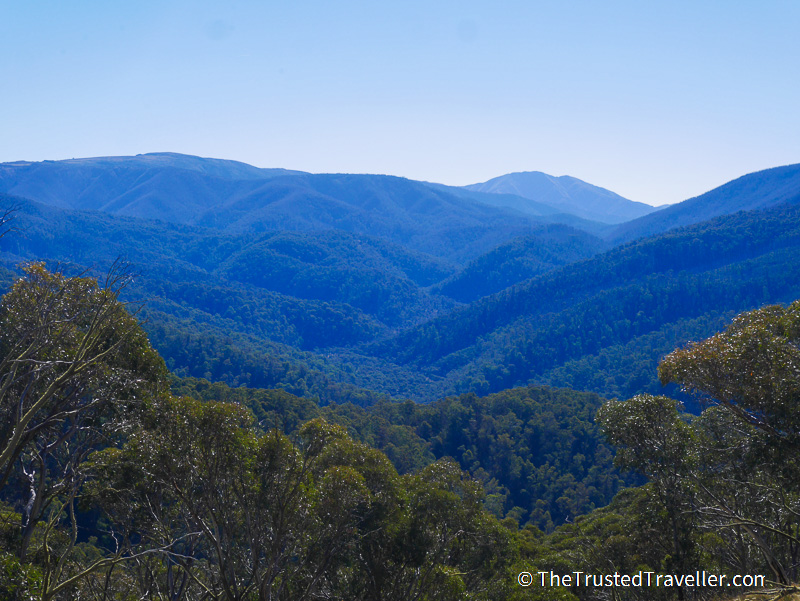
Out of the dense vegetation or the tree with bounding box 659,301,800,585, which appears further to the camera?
the dense vegetation

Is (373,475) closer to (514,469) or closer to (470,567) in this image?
(470,567)

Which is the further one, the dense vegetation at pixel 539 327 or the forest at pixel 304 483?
the dense vegetation at pixel 539 327

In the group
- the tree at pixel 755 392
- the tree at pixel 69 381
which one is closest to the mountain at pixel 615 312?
the tree at pixel 755 392

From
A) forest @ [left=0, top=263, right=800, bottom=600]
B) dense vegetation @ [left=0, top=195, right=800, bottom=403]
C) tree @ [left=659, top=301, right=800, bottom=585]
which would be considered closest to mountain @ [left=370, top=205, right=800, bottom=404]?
dense vegetation @ [left=0, top=195, right=800, bottom=403]

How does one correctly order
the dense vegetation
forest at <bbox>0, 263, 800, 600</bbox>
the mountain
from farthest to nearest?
the mountain
the dense vegetation
forest at <bbox>0, 263, 800, 600</bbox>

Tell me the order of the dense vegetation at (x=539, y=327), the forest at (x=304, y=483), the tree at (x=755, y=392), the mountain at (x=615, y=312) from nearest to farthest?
the forest at (x=304, y=483) < the tree at (x=755, y=392) < the dense vegetation at (x=539, y=327) < the mountain at (x=615, y=312)

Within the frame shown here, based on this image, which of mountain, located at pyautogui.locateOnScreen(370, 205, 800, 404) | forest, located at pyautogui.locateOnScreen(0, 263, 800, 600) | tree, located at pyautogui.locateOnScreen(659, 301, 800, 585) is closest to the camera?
forest, located at pyautogui.locateOnScreen(0, 263, 800, 600)

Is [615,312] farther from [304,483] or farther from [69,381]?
[69,381]

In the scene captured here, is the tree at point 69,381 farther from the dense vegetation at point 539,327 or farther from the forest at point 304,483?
the dense vegetation at point 539,327

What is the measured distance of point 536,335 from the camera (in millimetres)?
154250

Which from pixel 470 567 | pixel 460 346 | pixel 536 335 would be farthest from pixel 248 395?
pixel 460 346

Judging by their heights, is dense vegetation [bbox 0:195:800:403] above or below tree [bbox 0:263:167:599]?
below

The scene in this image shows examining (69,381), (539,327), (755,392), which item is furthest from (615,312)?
(69,381)

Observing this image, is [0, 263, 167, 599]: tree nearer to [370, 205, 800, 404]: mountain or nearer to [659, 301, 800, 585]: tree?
[659, 301, 800, 585]: tree
